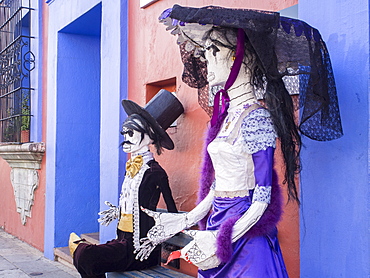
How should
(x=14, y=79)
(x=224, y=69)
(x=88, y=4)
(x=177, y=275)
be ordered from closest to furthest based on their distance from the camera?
(x=224, y=69)
(x=177, y=275)
(x=88, y=4)
(x=14, y=79)

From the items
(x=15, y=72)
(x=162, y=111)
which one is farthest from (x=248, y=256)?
(x=15, y=72)

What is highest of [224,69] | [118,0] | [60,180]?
[118,0]

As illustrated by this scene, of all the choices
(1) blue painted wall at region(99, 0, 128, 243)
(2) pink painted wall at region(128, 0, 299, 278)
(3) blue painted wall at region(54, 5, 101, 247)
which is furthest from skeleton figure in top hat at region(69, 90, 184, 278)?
(3) blue painted wall at region(54, 5, 101, 247)

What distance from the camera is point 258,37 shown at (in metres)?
1.97

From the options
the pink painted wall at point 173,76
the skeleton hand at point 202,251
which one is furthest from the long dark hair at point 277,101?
the pink painted wall at point 173,76

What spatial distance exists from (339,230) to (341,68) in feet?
2.64

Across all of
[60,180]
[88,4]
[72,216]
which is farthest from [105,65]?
[72,216]

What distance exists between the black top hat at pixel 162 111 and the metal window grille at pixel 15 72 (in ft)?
10.6

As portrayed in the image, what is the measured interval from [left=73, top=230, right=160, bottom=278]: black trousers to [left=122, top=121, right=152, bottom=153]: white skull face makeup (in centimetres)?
64

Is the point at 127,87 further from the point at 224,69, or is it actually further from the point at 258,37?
the point at 258,37

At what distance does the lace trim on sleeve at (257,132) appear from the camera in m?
2.10

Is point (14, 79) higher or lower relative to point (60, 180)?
higher

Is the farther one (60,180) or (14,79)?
(14,79)

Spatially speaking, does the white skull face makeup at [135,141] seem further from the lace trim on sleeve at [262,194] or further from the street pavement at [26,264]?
the street pavement at [26,264]
